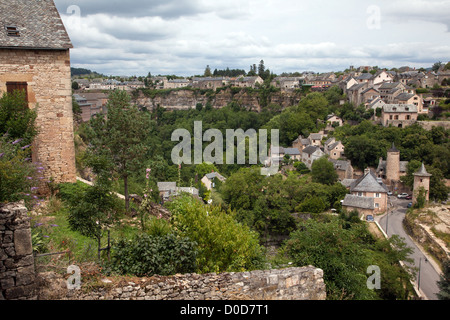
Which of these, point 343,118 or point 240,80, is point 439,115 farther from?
point 240,80

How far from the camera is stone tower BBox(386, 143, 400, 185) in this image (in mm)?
55000

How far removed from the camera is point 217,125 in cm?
8794

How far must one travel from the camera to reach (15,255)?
5566 millimetres

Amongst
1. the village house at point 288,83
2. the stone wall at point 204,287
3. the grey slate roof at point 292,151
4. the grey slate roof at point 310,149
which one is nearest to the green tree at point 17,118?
the stone wall at point 204,287

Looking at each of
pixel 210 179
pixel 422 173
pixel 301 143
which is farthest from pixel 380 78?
pixel 210 179

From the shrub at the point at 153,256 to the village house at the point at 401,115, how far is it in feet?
215

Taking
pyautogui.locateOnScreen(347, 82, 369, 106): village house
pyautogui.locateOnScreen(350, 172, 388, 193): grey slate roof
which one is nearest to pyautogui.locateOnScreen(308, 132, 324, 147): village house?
pyautogui.locateOnScreen(347, 82, 369, 106): village house

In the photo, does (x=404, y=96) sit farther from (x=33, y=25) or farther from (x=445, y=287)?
(x=33, y=25)

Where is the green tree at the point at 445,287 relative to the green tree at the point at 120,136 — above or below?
below

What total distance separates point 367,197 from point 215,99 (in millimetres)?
79222

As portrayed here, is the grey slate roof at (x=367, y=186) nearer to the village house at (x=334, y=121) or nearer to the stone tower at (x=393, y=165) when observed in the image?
the stone tower at (x=393, y=165)

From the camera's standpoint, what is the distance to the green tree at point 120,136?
14211 millimetres

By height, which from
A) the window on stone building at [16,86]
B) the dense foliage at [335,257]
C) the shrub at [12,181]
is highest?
the window on stone building at [16,86]
